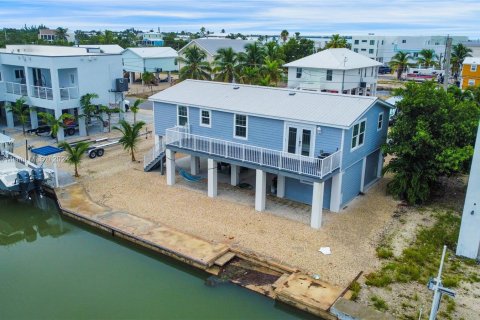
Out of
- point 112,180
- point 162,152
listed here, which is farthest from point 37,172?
point 162,152

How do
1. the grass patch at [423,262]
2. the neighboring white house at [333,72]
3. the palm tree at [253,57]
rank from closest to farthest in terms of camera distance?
the grass patch at [423,262] → the neighboring white house at [333,72] → the palm tree at [253,57]

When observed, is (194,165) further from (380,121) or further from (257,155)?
(380,121)

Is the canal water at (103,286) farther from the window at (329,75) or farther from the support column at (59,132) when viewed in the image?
the window at (329,75)

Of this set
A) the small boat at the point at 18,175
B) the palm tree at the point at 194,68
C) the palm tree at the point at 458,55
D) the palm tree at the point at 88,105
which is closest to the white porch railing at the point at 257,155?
the small boat at the point at 18,175

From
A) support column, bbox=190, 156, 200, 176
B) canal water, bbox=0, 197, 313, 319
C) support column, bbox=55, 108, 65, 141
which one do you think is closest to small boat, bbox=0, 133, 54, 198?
canal water, bbox=0, 197, 313, 319

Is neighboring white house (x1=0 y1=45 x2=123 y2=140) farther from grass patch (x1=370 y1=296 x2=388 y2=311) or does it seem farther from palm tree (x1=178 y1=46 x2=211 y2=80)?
grass patch (x1=370 y1=296 x2=388 y2=311)

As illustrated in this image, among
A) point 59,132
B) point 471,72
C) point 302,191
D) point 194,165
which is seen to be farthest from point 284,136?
point 471,72

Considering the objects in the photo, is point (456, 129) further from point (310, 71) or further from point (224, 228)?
point (310, 71)
